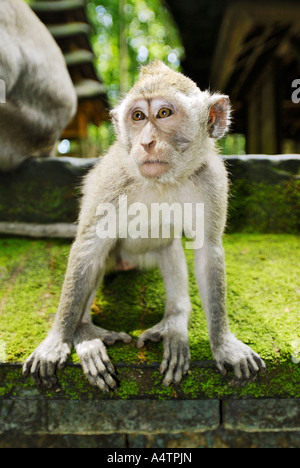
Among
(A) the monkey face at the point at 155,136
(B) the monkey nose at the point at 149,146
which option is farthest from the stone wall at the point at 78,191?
(B) the monkey nose at the point at 149,146

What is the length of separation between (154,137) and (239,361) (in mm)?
1150

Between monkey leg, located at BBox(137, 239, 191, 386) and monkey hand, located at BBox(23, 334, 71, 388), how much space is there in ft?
1.32

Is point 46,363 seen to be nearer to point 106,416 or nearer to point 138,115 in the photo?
point 106,416

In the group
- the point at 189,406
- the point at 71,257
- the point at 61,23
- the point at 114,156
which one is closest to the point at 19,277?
the point at 71,257

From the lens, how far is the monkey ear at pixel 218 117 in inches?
95.5

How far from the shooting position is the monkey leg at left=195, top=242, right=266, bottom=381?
87.0 inches

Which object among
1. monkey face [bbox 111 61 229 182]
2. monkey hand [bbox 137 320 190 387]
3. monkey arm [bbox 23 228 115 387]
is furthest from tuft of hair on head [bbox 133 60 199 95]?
monkey hand [bbox 137 320 190 387]

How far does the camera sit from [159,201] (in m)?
2.55

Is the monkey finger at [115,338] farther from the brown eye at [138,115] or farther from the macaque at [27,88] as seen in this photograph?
→ the macaque at [27,88]

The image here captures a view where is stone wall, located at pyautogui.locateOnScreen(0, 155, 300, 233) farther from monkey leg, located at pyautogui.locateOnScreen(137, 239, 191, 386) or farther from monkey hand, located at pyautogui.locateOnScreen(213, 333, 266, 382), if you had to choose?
monkey hand, located at pyautogui.locateOnScreen(213, 333, 266, 382)

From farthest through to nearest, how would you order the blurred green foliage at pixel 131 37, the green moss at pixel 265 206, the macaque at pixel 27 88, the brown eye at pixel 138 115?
the blurred green foliage at pixel 131 37 < the green moss at pixel 265 206 < the macaque at pixel 27 88 < the brown eye at pixel 138 115

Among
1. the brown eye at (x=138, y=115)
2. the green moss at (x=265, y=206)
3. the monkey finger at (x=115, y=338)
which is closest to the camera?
the brown eye at (x=138, y=115)

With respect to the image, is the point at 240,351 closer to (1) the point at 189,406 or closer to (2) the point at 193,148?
(1) the point at 189,406

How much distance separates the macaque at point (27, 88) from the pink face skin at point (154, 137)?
173 centimetres
